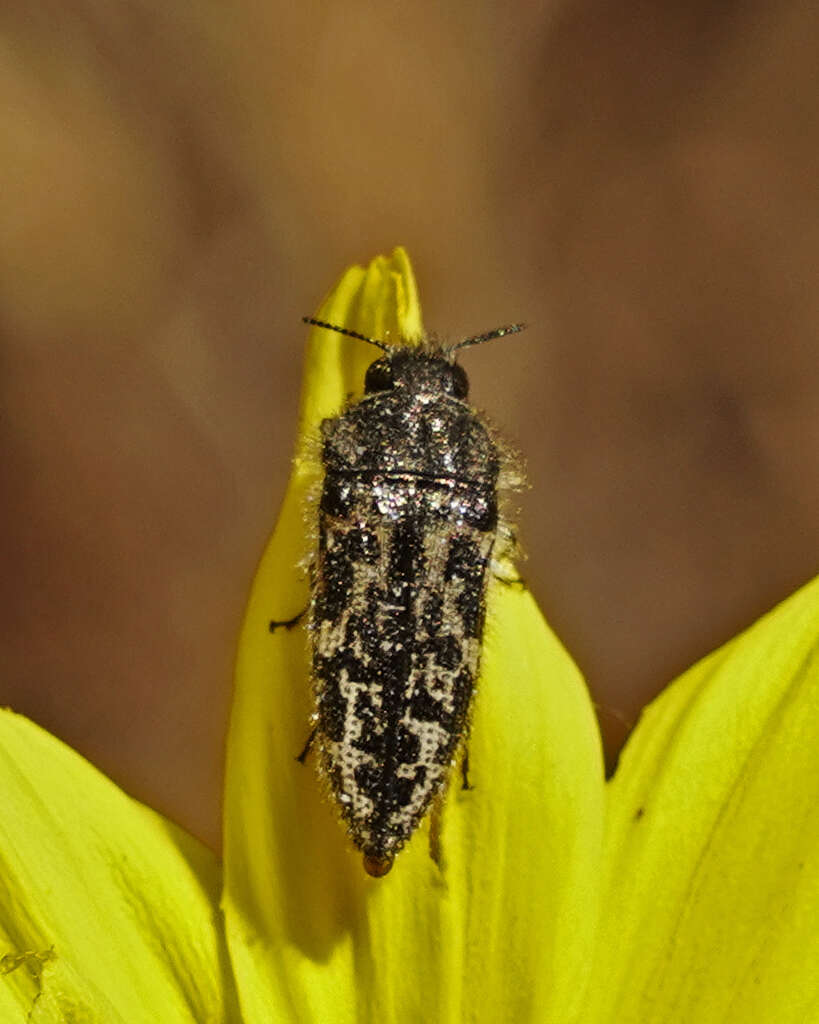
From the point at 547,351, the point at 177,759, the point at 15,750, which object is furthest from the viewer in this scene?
the point at 547,351

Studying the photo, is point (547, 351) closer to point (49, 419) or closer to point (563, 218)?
point (563, 218)

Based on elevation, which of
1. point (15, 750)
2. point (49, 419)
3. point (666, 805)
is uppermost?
point (49, 419)

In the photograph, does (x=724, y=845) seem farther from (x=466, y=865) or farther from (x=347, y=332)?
(x=347, y=332)

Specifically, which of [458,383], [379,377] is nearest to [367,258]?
[458,383]

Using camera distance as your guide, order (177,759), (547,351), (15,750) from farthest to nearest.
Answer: (547,351) < (177,759) < (15,750)

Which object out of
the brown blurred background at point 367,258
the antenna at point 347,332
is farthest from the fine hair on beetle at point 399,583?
the brown blurred background at point 367,258

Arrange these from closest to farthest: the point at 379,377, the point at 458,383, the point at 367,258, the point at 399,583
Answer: the point at 399,583, the point at 379,377, the point at 458,383, the point at 367,258

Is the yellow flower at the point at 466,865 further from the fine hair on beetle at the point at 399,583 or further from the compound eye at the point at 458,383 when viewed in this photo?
the compound eye at the point at 458,383

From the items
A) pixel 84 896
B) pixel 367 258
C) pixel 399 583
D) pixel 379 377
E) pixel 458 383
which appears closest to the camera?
pixel 84 896

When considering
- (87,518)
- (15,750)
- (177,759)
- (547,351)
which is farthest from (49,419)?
(15,750)
